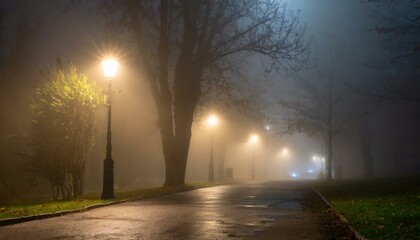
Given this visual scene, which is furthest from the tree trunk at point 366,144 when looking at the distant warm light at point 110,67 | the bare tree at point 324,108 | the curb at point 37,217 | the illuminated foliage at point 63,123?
the curb at point 37,217

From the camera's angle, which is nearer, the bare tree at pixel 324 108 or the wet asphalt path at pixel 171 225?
the wet asphalt path at pixel 171 225

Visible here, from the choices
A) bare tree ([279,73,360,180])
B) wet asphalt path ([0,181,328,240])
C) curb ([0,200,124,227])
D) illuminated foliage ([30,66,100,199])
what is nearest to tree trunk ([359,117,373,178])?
bare tree ([279,73,360,180])

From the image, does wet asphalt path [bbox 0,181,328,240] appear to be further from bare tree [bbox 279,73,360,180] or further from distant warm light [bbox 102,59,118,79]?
bare tree [bbox 279,73,360,180]

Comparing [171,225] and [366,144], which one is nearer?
[171,225]

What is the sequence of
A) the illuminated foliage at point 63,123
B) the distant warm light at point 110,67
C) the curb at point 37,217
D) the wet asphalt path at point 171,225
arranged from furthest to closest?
1. the illuminated foliage at point 63,123
2. the distant warm light at point 110,67
3. the curb at point 37,217
4. the wet asphalt path at point 171,225

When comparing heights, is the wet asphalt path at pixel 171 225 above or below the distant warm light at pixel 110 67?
below

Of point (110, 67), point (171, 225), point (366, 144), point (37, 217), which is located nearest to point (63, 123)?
point (110, 67)

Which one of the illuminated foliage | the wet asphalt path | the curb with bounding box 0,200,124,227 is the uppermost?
the illuminated foliage

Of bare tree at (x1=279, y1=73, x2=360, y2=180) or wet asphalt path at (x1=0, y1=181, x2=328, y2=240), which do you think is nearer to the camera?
wet asphalt path at (x1=0, y1=181, x2=328, y2=240)

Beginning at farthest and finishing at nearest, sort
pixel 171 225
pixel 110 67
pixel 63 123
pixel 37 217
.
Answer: pixel 63 123 → pixel 110 67 → pixel 37 217 → pixel 171 225

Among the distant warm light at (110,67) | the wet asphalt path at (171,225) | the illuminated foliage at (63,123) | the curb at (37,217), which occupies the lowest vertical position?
the wet asphalt path at (171,225)

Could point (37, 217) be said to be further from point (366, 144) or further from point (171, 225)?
point (366, 144)

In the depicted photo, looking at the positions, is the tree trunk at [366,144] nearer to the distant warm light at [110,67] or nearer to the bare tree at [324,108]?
the bare tree at [324,108]

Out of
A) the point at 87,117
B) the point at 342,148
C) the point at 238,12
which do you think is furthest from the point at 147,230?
the point at 342,148
